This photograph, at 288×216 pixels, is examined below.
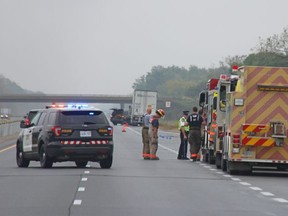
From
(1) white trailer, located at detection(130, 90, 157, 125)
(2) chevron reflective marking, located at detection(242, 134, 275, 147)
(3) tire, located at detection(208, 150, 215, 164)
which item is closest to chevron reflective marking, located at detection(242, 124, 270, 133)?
(2) chevron reflective marking, located at detection(242, 134, 275, 147)

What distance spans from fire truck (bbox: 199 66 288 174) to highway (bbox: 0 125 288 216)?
21.2 inches

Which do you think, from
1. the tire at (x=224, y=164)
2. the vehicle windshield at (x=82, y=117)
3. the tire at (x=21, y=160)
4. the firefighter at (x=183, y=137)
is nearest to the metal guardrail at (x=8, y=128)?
the firefighter at (x=183, y=137)

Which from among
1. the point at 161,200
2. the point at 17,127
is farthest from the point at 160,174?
Result: the point at 17,127

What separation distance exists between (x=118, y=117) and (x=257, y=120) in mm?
→ 86628

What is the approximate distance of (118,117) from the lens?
112 meters

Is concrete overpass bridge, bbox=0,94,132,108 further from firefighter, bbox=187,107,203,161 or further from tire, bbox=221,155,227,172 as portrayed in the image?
tire, bbox=221,155,227,172

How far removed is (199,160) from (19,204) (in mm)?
17800

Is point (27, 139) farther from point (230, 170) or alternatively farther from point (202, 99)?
point (202, 99)

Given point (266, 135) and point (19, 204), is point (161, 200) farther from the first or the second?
point (266, 135)

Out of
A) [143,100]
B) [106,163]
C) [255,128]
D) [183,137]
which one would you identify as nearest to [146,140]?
[183,137]

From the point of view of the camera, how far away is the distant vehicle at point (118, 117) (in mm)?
110425

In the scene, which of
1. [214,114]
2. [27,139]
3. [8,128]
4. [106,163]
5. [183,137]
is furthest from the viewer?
[8,128]

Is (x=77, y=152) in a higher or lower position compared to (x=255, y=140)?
lower

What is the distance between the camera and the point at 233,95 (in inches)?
1011
